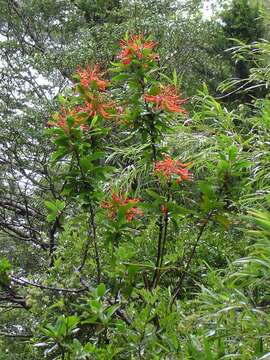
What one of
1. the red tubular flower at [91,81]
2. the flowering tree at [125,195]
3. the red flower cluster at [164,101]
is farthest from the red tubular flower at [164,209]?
the red tubular flower at [91,81]

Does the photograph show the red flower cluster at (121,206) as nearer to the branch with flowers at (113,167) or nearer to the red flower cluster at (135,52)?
the branch with flowers at (113,167)

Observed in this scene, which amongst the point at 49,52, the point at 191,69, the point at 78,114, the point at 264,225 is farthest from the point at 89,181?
the point at 191,69

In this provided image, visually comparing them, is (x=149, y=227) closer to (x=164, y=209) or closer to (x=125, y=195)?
(x=125, y=195)

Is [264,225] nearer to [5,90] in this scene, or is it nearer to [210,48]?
[5,90]

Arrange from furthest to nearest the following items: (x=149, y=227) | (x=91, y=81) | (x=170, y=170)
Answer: (x=149, y=227) → (x=91, y=81) → (x=170, y=170)

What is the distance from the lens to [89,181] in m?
1.80

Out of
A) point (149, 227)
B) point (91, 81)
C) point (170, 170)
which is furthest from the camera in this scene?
point (149, 227)

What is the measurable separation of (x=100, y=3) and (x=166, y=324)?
5.84 meters

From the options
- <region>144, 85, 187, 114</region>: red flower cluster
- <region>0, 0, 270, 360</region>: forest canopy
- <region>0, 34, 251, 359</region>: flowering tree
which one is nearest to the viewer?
<region>0, 0, 270, 360</region>: forest canopy

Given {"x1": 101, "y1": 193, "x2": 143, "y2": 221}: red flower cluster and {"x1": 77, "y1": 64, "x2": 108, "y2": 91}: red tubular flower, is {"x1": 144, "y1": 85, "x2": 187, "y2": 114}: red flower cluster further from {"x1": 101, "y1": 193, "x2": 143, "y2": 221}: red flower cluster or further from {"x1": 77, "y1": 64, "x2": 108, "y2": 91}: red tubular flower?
{"x1": 101, "y1": 193, "x2": 143, "y2": 221}: red flower cluster

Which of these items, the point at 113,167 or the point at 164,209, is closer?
the point at 164,209

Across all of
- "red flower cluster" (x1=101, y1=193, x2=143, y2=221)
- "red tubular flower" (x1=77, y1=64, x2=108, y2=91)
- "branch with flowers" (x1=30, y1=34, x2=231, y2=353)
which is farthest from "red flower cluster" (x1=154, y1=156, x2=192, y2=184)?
"red tubular flower" (x1=77, y1=64, x2=108, y2=91)

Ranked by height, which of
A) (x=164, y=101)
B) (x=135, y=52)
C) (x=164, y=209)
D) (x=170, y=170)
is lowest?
(x=164, y=209)

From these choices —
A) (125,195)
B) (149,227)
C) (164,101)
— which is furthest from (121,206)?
(149,227)
